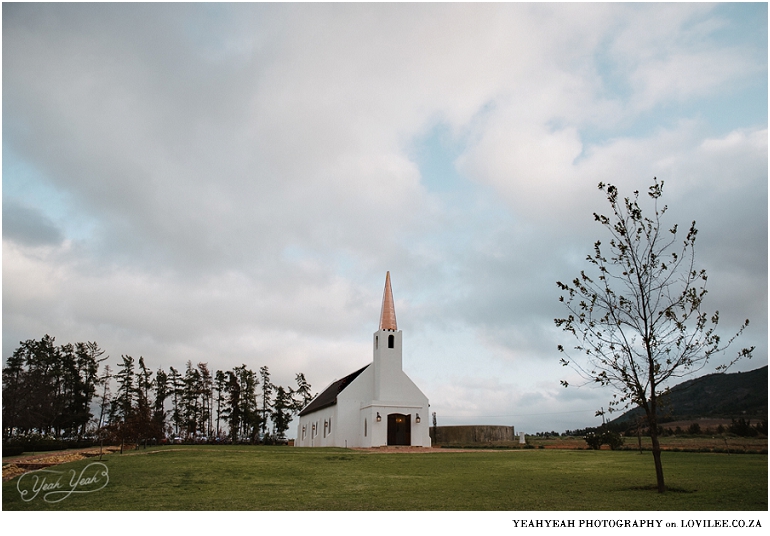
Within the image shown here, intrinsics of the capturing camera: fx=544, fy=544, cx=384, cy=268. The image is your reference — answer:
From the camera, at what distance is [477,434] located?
44.5 metres

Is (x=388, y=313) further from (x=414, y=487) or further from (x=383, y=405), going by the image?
(x=414, y=487)

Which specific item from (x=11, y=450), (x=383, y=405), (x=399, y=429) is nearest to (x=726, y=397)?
(x=399, y=429)

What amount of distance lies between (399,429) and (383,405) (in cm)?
232

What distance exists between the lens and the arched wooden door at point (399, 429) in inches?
1618

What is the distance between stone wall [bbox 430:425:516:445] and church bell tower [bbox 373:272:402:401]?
A: 7.40m

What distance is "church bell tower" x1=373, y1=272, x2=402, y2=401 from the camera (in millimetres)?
42281

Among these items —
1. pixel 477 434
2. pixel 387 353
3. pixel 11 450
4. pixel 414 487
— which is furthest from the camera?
pixel 477 434

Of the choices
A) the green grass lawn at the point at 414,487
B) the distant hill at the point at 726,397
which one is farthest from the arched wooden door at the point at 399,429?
the distant hill at the point at 726,397

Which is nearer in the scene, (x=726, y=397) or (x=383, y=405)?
(x=383, y=405)

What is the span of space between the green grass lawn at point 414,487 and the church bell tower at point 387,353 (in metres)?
19.8

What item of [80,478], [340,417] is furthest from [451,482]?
[340,417]

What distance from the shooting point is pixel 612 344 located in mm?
13773

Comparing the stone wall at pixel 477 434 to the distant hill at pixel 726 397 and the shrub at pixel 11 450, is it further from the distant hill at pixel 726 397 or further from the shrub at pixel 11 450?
the shrub at pixel 11 450

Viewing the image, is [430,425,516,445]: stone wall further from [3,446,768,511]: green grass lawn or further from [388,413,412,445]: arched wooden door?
[3,446,768,511]: green grass lawn
